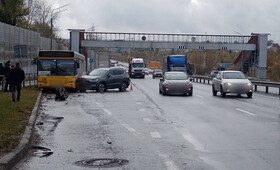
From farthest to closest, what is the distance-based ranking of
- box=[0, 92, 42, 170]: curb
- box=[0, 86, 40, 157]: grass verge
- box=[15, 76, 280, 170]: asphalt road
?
box=[0, 86, 40, 157]: grass verge → box=[15, 76, 280, 170]: asphalt road → box=[0, 92, 42, 170]: curb

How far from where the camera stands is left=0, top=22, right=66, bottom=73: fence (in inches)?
1214

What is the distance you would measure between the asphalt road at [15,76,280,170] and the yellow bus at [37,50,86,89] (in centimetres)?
1196

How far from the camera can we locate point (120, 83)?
34.6 meters

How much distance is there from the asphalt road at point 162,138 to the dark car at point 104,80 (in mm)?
13048

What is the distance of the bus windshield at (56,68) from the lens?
31.8 metres

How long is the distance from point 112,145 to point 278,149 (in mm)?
3701

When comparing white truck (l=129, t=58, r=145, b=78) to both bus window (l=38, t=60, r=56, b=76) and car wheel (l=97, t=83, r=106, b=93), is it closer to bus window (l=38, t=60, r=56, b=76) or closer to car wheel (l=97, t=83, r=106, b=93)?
car wheel (l=97, t=83, r=106, b=93)

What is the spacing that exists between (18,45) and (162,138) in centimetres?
2056

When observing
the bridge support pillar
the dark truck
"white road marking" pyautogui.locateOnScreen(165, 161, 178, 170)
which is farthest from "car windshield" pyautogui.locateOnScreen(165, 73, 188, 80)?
the bridge support pillar

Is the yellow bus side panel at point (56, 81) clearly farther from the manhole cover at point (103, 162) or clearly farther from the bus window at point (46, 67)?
the manhole cover at point (103, 162)

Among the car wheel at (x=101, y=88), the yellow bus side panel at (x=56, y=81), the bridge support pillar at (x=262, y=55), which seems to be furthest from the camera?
the bridge support pillar at (x=262, y=55)

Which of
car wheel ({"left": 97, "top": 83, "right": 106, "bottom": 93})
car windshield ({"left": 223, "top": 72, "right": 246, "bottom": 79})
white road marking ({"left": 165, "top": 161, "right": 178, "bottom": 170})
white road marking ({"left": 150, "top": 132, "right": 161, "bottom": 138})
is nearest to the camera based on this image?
white road marking ({"left": 165, "top": 161, "right": 178, "bottom": 170})

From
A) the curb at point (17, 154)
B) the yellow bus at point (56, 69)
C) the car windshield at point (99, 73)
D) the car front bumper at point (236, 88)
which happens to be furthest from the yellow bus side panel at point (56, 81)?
the curb at point (17, 154)

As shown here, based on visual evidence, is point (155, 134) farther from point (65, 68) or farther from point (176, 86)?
point (65, 68)
